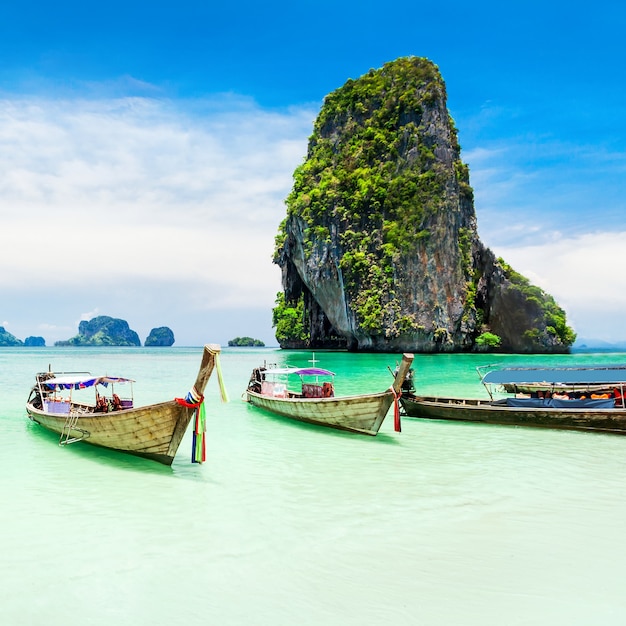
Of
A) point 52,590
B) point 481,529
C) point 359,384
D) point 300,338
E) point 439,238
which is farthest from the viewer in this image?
point 300,338

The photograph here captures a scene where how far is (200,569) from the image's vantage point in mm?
5691

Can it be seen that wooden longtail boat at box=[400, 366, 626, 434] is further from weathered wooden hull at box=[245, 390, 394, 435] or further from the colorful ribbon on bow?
the colorful ribbon on bow

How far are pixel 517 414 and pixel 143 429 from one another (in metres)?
10.4

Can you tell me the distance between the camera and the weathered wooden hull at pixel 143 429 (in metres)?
9.44

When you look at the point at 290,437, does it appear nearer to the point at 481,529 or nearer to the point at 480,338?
the point at 481,529

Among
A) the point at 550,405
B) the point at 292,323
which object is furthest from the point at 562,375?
the point at 292,323

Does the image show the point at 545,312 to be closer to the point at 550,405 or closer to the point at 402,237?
the point at 402,237

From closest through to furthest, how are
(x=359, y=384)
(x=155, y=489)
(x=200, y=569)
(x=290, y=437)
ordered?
(x=200, y=569)
(x=155, y=489)
(x=290, y=437)
(x=359, y=384)

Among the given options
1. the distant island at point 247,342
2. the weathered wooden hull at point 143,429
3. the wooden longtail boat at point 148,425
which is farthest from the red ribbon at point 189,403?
the distant island at point 247,342

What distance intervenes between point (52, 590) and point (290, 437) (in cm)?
855

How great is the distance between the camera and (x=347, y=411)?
1338cm

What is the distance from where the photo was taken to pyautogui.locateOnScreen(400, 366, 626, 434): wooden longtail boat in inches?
545

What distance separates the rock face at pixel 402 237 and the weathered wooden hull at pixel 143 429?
171ft

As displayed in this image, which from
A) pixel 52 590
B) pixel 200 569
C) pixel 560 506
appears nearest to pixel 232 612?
pixel 200 569
